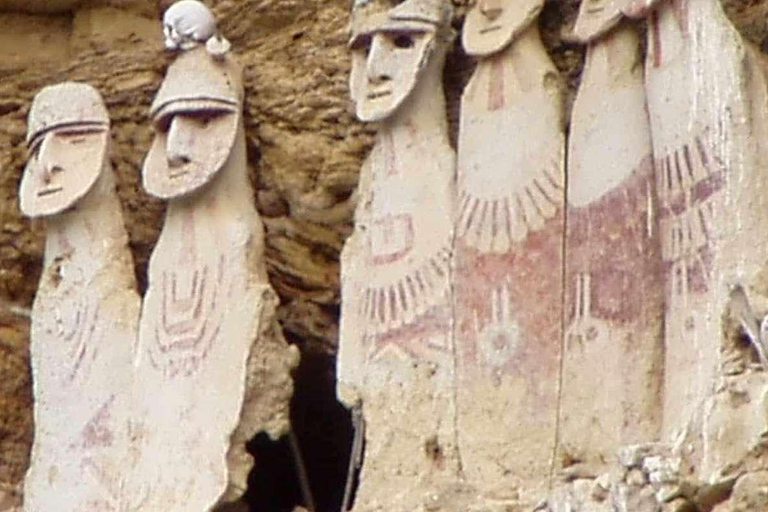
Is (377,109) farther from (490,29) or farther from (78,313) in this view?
(78,313)

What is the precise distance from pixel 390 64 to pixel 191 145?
1.21ft

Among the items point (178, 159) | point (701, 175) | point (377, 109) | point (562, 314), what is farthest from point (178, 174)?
point (701, 175)

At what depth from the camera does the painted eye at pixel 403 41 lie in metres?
6.40

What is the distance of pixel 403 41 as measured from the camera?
6410 mm

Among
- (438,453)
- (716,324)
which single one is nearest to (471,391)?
(438,453)

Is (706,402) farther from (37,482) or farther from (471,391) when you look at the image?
(37,482)

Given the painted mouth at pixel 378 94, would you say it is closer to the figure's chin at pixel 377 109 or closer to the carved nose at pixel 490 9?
the figure's chin at pixel 377 109

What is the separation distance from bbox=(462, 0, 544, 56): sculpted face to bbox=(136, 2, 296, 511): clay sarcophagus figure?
0.44m

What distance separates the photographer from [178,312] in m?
6.39

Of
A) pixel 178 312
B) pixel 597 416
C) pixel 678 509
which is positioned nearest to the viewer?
pixel 678 509

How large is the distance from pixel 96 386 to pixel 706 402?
1.34 m

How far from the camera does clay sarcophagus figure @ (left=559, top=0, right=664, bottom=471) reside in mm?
5918

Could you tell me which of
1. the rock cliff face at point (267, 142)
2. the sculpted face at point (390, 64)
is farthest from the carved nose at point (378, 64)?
the rock cliff face at point (267, 142)

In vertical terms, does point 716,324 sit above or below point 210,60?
below
